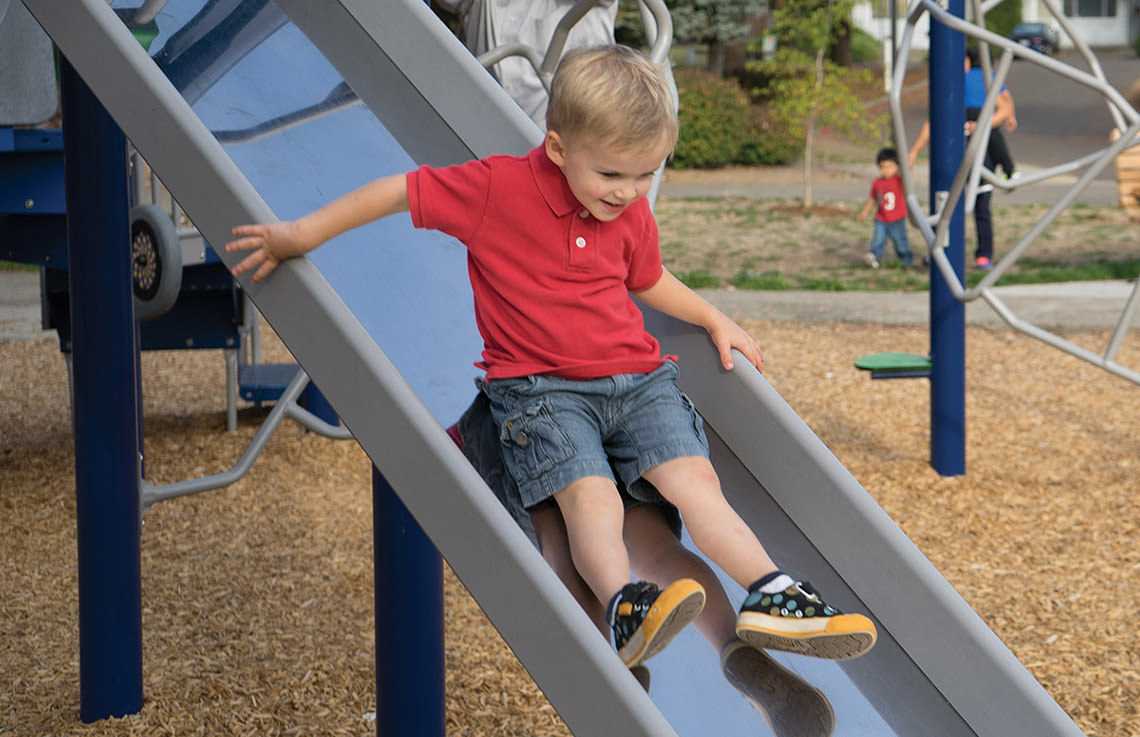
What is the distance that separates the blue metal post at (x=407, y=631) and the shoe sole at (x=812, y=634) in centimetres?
94

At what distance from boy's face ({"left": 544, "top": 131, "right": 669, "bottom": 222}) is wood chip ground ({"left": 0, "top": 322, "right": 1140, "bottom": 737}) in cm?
152

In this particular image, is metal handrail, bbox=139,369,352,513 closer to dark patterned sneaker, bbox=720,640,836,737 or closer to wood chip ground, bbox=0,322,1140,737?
wood chip ground, bbox=0,322,1140,737

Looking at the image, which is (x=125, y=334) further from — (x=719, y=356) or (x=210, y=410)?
(x=210, y=410)

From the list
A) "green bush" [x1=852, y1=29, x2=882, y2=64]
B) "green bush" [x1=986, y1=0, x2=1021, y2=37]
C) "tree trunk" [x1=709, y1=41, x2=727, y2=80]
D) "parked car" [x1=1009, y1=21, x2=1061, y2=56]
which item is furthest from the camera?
"green bush" [x1=986, y1=0, x2=1021, y2=37]

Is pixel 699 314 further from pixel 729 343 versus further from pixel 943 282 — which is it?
pixel 943 282

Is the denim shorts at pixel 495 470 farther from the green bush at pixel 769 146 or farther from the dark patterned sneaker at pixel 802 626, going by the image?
the green bush at pixel 769 146

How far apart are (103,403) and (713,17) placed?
61.9 ft

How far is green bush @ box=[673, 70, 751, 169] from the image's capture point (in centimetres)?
1791

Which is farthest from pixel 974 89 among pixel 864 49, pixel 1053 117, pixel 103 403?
pixel 864 49

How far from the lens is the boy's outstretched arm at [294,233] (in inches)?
66.6

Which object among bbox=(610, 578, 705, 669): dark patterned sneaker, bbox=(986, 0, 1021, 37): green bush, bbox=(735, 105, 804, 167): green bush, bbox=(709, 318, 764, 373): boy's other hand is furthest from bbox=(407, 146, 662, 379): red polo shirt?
bbox=(986, 0, 1021, 37): green bush

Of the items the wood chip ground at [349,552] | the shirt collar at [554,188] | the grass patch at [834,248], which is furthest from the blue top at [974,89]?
the shirt collar at [554,188]

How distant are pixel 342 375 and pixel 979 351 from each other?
6018 mm

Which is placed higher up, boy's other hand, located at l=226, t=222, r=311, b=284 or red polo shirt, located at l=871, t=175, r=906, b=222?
boy's other hand, located at l=226, t=222, r=311, b=284
